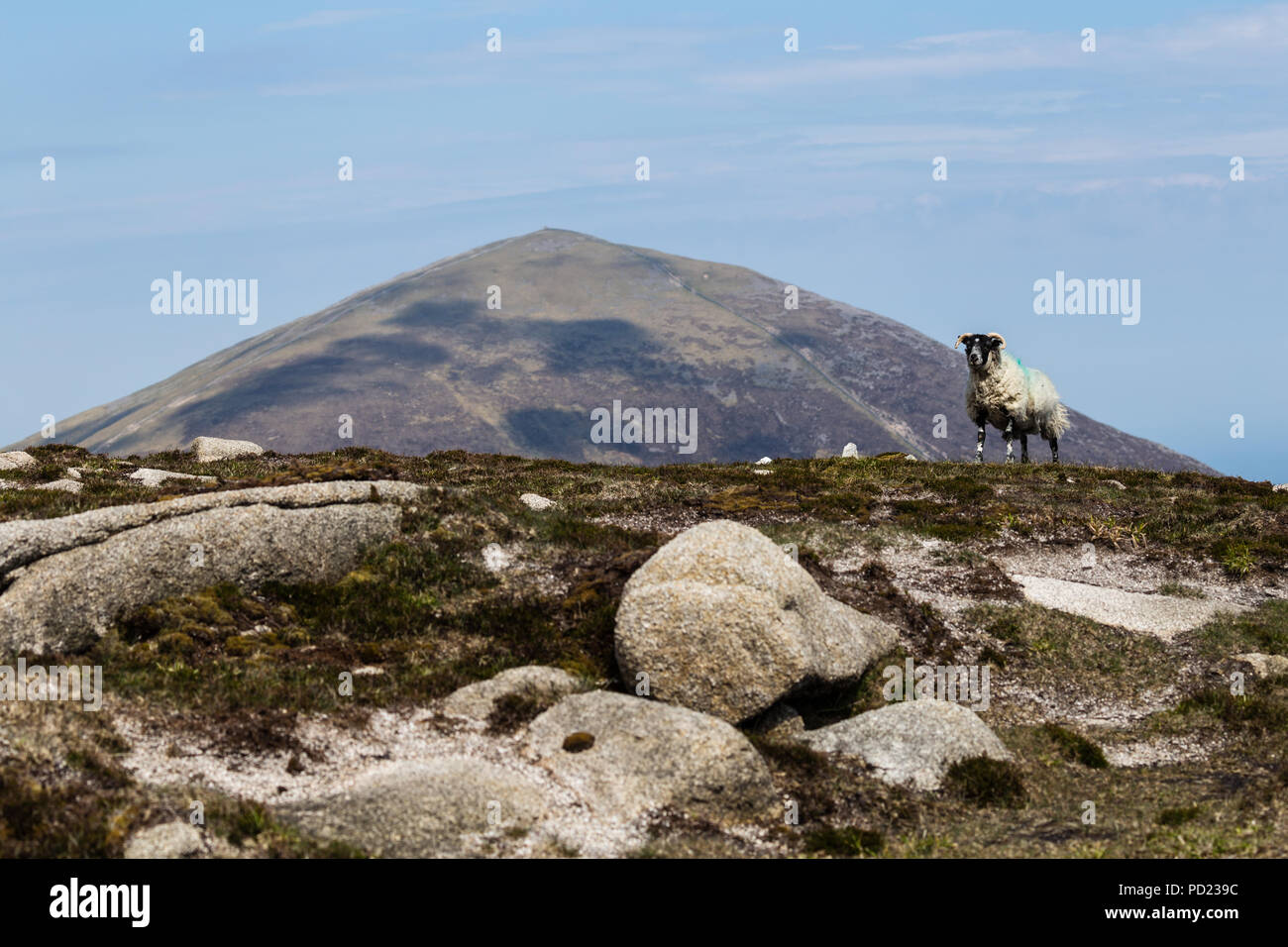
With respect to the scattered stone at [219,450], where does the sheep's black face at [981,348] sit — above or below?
above

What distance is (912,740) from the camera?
1786 cm

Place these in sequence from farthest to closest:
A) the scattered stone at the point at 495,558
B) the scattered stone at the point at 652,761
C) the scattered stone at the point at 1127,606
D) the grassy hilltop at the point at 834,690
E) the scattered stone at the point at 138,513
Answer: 1. the scattered stone at the point at 1127,606
2. the scattered stone at the point at 495,558
3. the scattered stone at the point at 138,513
4. the scattered stone at the point at 652,761
5. the grassy hilltop at the point at 834,690

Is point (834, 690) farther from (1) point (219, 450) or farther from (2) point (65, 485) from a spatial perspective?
(1) point (219, 450)

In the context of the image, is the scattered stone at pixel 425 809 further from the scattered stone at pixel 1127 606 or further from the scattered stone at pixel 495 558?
the scattered stone at pixel 1127 606

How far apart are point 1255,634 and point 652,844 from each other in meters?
17.3

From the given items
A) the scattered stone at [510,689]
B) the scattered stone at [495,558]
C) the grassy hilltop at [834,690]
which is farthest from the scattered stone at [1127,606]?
the scattered stone at [510,689]

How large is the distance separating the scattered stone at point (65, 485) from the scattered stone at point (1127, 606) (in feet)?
85.1

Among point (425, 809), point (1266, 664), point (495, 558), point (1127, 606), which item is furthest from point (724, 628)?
Answer: point (1127, 606)

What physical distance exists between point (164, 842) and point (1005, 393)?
37792mm

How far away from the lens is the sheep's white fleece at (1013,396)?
43.5 meters

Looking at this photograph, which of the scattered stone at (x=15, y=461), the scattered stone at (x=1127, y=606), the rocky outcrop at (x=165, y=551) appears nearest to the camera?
the rocky outcrop at (x=165, y=551)
